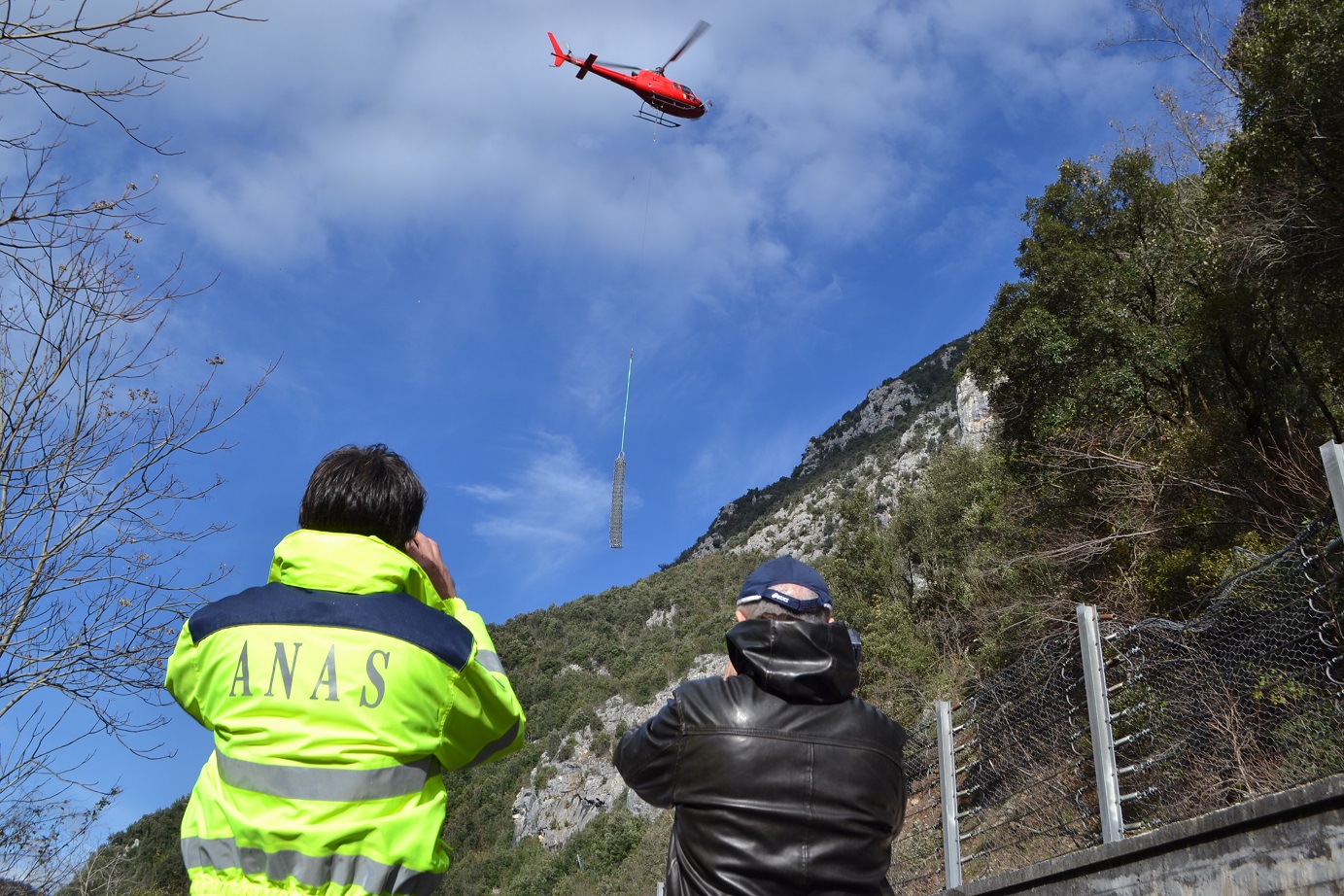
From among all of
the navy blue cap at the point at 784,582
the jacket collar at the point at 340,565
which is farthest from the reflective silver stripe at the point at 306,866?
the navy blue cap at the point at 784,582

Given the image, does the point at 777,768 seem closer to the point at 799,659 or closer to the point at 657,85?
the point at 799,659

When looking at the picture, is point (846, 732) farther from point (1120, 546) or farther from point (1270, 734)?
point (1120, 546)

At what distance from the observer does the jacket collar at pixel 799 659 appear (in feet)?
7.23

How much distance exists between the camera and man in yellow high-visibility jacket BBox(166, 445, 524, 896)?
5.22 ft

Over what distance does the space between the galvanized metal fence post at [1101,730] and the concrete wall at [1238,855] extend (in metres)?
0.18

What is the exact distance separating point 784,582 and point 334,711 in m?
1.14

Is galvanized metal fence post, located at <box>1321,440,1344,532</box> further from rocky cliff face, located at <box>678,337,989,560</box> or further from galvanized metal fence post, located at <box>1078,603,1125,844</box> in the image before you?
rocky cliff face, located at <box>678,337,989,560</box>

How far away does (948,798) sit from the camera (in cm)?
570

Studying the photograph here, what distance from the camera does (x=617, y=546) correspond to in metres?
13.1

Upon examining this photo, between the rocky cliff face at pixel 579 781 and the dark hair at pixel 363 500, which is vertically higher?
the rocky cliff face at pixel 579 781

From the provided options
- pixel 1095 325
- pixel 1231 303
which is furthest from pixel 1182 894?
pixel 1095 325

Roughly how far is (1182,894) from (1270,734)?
51.8 inches

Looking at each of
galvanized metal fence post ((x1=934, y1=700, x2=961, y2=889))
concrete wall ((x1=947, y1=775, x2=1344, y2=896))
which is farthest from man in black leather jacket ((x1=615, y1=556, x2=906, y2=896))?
galvanized metal fence post ((x1=934, y1=700, x2=961, y2=889))

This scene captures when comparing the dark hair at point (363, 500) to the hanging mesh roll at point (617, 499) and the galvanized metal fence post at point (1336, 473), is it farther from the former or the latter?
the hanging mesh roll at point (617, 499)
